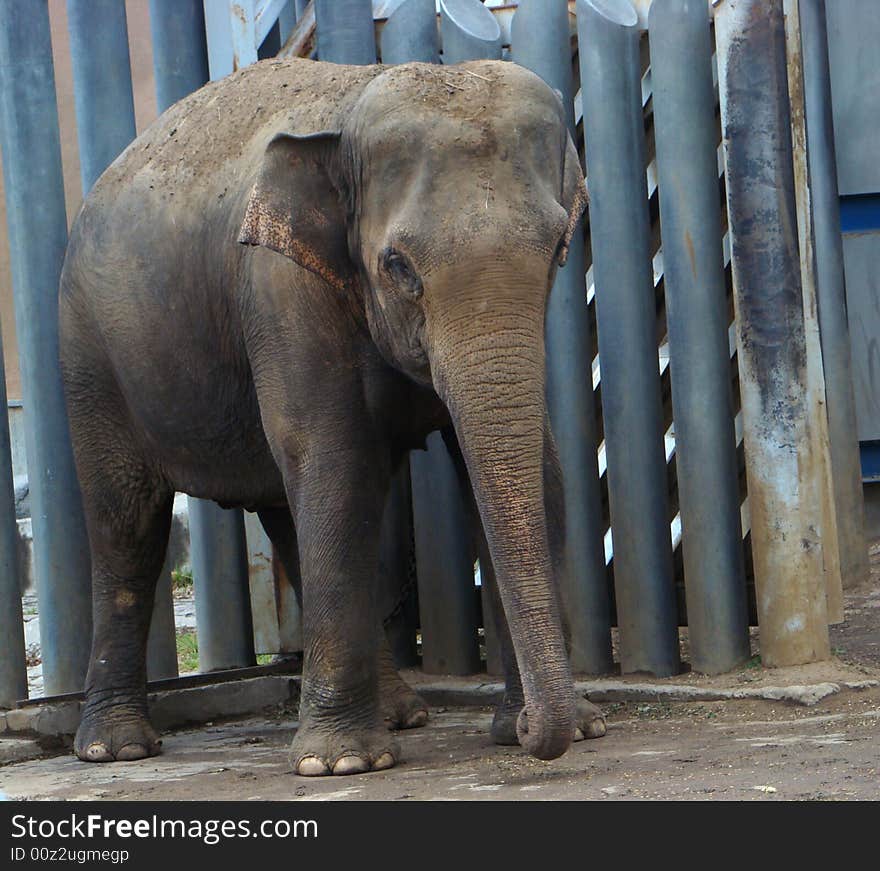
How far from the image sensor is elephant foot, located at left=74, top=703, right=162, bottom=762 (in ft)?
17.2

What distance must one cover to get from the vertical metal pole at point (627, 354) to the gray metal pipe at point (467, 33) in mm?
307

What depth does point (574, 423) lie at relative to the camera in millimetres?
5688

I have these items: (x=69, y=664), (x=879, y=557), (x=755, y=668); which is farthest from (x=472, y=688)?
(x=879, y=557)

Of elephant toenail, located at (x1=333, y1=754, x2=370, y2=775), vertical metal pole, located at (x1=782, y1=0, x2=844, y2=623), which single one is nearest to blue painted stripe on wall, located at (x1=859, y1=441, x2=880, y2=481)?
vertical metal pole, located at (x1=782, y1=0, x2=844, y2=623)

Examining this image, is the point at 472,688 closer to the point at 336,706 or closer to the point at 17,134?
the point at 336,706

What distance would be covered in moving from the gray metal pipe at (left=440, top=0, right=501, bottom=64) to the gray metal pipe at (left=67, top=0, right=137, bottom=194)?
3.59 feet

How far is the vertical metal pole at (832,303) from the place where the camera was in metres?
7.16

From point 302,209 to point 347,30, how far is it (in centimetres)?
143

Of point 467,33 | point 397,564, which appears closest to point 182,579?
point 397,564

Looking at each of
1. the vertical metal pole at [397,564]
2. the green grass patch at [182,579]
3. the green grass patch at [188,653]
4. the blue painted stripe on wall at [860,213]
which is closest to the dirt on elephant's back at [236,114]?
the vertical metal pole at [397,564]

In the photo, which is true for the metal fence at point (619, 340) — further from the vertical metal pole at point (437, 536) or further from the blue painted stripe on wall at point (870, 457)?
the blue painted stripe on wall at point (870, 457)

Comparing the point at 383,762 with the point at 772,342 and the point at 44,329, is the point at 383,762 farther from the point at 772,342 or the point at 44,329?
the point at 44,329

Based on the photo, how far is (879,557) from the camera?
768 cm

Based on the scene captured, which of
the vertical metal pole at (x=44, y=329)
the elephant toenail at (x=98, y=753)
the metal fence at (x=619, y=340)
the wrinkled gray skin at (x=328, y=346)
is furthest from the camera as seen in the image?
the vertical metal pole at (x=44, y=329)
